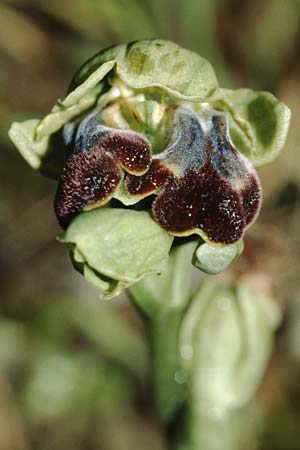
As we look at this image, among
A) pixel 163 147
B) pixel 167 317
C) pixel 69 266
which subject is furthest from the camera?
pixel 69 266

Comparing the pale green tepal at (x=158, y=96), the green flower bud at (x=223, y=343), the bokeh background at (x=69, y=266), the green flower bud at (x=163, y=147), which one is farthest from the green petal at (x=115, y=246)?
the bokeh background at (x=69, y=266)

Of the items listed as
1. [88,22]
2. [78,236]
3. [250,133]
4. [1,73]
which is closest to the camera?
[78,236]

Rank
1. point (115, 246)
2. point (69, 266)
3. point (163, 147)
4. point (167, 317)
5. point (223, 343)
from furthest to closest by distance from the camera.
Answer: point (69, 266), point (223, 343), point (167, 317), point (163, 147), point (115, 246)

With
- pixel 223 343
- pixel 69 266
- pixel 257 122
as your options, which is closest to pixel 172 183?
pixel 257 122

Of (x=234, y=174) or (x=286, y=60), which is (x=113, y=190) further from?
(x=286, y=60)

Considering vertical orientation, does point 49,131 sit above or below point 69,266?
above

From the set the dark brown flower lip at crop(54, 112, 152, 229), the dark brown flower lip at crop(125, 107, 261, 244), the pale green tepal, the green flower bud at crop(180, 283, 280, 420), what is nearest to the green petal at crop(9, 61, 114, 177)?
the pale green tepal

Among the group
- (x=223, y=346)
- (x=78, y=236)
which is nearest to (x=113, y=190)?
(x=78, y=236)

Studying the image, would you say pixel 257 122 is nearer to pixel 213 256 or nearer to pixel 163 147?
pixel 163 147

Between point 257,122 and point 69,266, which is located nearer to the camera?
point 257,122
